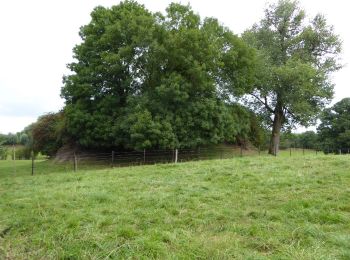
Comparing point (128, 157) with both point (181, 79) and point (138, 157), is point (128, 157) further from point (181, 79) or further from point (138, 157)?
point (181, 79)

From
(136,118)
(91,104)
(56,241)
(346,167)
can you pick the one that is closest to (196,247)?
(56,241)

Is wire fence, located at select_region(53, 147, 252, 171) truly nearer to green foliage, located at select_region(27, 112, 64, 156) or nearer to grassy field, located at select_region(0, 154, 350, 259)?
green foliage, located at select_region(27, 112, 64, 156)

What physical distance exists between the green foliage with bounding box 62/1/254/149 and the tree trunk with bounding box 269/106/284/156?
227 inches

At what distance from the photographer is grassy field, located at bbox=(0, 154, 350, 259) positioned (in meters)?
4.34

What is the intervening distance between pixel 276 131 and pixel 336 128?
57.5ft

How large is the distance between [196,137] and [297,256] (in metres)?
16.0

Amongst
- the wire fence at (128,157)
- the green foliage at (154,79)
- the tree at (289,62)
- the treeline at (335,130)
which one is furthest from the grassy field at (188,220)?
the treeline at (335,130)

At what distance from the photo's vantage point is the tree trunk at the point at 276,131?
27.0m

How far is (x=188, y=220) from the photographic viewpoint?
5773 mm

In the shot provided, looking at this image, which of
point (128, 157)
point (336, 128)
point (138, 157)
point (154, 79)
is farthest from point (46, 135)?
point (336, 128)

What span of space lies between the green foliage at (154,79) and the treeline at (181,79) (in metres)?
0.07

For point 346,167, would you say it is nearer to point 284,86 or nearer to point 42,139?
point 284,86

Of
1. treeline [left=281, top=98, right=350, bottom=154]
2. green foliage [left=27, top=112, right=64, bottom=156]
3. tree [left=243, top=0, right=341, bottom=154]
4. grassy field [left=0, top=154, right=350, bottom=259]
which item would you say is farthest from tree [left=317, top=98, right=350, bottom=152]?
grassy field [left=0, top=154, right=350, bottom=259]

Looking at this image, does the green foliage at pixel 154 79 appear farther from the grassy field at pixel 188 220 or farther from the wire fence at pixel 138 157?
the grassy field at pixel 188 220
